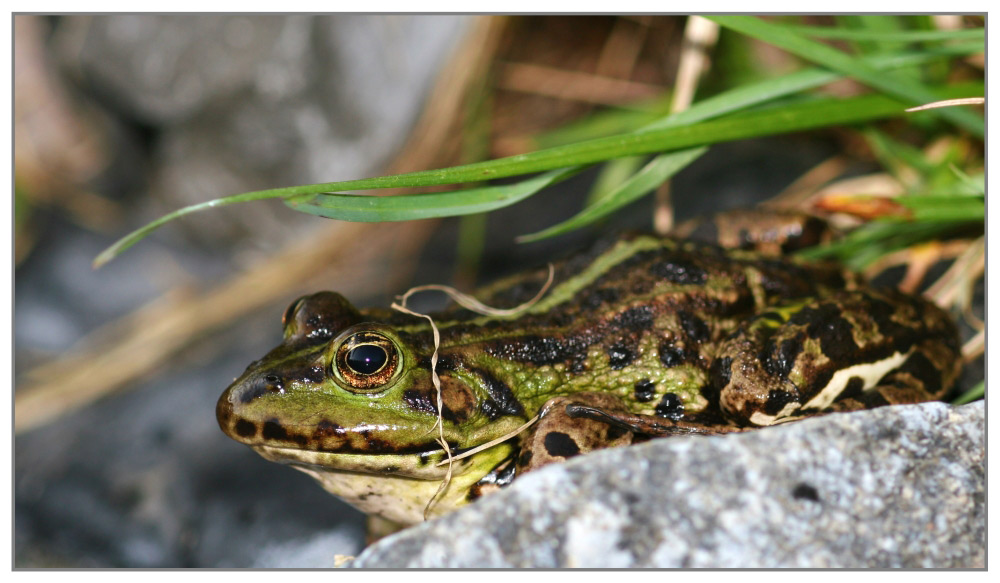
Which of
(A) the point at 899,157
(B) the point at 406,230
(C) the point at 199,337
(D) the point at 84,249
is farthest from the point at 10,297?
(A) the point at 899,157

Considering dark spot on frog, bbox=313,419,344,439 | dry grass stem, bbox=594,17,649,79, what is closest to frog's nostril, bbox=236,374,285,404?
dark spot on frog, bbox=313,419,344,439

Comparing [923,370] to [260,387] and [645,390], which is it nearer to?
[645,390]

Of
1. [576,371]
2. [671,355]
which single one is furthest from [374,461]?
[671,355]

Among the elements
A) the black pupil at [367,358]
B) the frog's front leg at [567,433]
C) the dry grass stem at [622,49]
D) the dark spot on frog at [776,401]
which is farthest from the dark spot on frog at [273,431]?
the dry grass stem at [622,49]

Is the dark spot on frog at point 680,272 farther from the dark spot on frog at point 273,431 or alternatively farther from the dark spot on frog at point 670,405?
the dark spot on frog at point 273,431

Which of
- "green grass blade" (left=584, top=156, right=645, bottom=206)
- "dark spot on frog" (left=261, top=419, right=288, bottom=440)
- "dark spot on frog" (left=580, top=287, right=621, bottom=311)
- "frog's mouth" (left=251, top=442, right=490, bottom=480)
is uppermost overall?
"green grass blade" (left=584, top=156, right=645, bottom=206)

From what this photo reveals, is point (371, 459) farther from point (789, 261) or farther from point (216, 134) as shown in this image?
point (216, 134)

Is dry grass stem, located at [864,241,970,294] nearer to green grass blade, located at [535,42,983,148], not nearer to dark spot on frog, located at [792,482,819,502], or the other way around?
green grass blade, located at [535,42,983,148]
